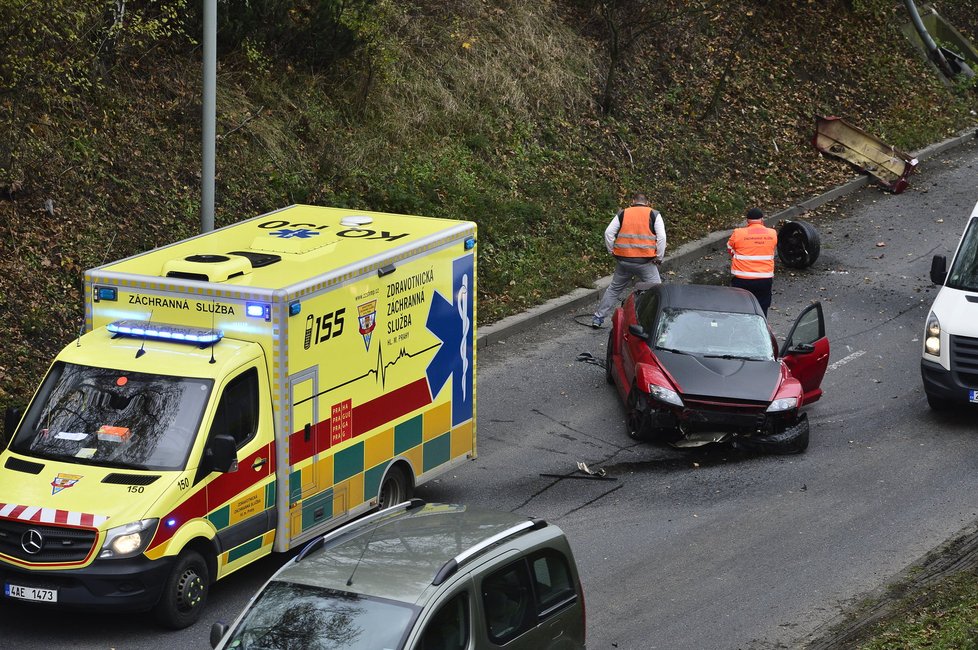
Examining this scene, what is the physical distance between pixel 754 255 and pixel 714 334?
2707mm

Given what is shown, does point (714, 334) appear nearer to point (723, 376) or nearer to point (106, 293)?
point (723, 376)

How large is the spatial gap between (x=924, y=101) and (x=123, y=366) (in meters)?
22.8

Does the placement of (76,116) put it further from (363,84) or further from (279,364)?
(279,364)

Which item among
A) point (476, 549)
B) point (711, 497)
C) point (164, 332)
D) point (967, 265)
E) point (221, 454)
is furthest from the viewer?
point (967, 265)

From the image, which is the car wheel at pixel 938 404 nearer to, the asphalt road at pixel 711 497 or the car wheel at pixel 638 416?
the asphalt road at pixel 711 497

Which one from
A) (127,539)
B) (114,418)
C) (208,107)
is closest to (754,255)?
(208,107)

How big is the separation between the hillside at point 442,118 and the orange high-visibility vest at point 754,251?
10.0 ft

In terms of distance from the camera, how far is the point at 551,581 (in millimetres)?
7914

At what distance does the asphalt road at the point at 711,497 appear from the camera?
1009 cm

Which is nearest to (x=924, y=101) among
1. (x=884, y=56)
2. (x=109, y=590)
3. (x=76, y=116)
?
(x=884, y=56)

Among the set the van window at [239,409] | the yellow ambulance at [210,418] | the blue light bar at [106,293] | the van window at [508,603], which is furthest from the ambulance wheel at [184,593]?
the van window at [508,603]

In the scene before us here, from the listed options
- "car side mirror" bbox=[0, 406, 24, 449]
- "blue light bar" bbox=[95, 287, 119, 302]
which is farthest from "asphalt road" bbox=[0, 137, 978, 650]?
"blue light bar" bbox=[95, 287, 119, 302]

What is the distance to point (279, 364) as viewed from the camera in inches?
393

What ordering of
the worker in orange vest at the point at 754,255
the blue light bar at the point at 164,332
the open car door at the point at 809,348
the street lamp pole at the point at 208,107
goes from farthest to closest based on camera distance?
1. the worker in orange vest at the point at 754,255
2. the open car door at the point at 809,348
3. the street lamp pole at the point at 208,107
4. the blue light bar at the point at 164,332
